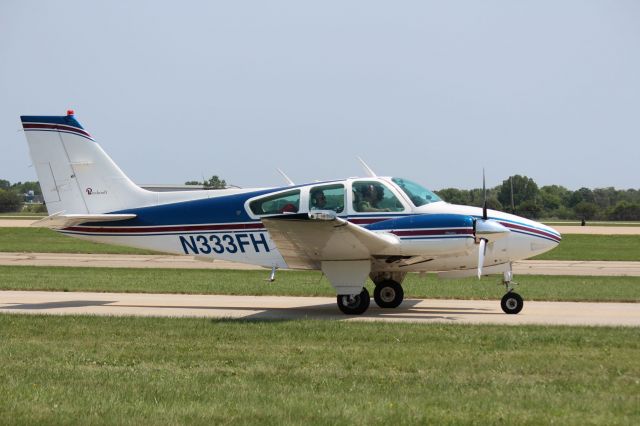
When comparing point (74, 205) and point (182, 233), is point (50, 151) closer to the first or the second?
point (74, 205)

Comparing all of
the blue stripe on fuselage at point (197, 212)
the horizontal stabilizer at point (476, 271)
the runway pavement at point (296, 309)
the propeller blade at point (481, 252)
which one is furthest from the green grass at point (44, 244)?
the propeller blade at point (481, 252)

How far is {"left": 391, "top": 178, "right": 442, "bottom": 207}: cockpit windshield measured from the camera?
16.2 metres

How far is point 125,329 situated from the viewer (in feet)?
44.3

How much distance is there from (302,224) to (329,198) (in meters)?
1.68

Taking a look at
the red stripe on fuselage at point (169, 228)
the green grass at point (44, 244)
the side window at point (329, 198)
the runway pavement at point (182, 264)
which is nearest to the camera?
the side window at point (329, 198)

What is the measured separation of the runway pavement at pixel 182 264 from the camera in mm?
30678

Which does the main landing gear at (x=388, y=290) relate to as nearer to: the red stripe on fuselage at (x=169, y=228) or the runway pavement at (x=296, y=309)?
the runway pavement at (x=296, y=309)

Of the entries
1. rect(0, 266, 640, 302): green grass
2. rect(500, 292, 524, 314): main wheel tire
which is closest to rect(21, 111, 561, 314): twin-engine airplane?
rect(500, 292, 524, 314): main wheel tire

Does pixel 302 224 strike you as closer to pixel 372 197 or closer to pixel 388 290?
pixel 372 197

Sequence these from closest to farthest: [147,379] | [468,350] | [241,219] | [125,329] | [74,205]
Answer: [147,379]
[468,350]
[125,329]
[241,219]
[74,205]

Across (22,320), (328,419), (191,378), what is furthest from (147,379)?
(22,320)

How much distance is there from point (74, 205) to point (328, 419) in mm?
12103

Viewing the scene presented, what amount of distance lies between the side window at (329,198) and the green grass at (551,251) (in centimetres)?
2613

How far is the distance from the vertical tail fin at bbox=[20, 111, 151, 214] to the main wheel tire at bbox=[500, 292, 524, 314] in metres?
8.10
